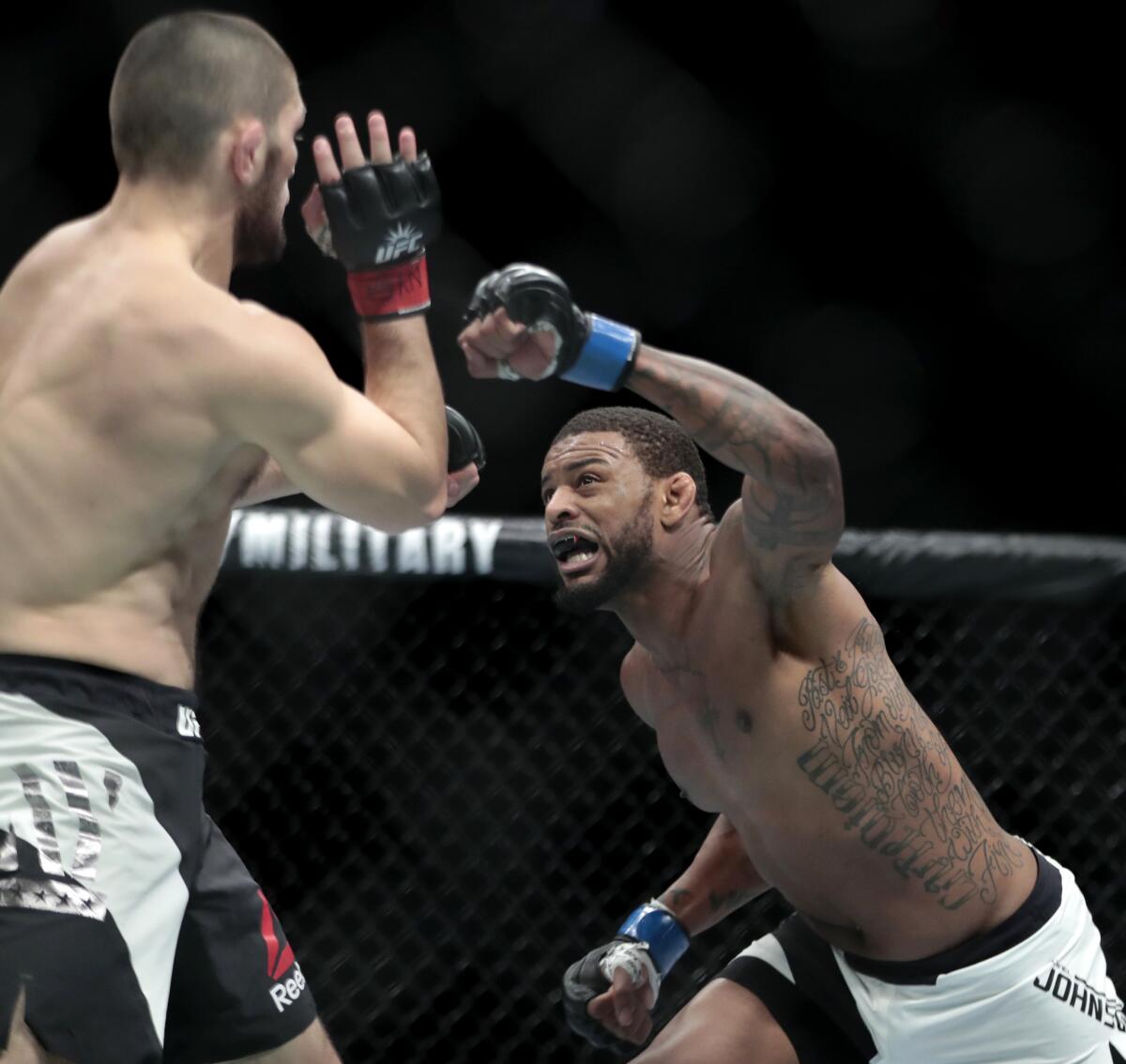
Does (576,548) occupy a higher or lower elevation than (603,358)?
lower

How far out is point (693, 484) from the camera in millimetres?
1904

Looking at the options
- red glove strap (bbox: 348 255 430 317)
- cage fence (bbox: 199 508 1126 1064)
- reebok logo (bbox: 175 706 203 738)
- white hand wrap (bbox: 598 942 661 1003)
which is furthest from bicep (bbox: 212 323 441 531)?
cage fence (bbox: 199 508 1126 1064)

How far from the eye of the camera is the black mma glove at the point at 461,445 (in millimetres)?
1577

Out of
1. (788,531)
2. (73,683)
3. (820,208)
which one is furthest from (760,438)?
(820,208)

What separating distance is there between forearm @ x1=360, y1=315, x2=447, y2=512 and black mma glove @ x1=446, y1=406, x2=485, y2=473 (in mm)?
242

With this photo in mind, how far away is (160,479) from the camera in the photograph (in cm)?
120

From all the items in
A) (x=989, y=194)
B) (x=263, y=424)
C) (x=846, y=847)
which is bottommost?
(x=846, y=847)

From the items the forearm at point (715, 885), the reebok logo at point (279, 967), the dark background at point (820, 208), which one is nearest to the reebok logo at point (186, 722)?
the reebok logo at point (279, 967)

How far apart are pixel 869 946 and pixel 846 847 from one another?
0.16 meters

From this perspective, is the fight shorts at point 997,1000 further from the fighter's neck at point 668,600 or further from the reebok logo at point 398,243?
the reebok logo at point 398,243

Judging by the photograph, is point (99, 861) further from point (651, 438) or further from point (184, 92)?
point (651, 438)

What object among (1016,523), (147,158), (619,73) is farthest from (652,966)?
(619,73)

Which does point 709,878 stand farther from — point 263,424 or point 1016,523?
point 1016,523

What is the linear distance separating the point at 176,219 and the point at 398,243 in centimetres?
19
